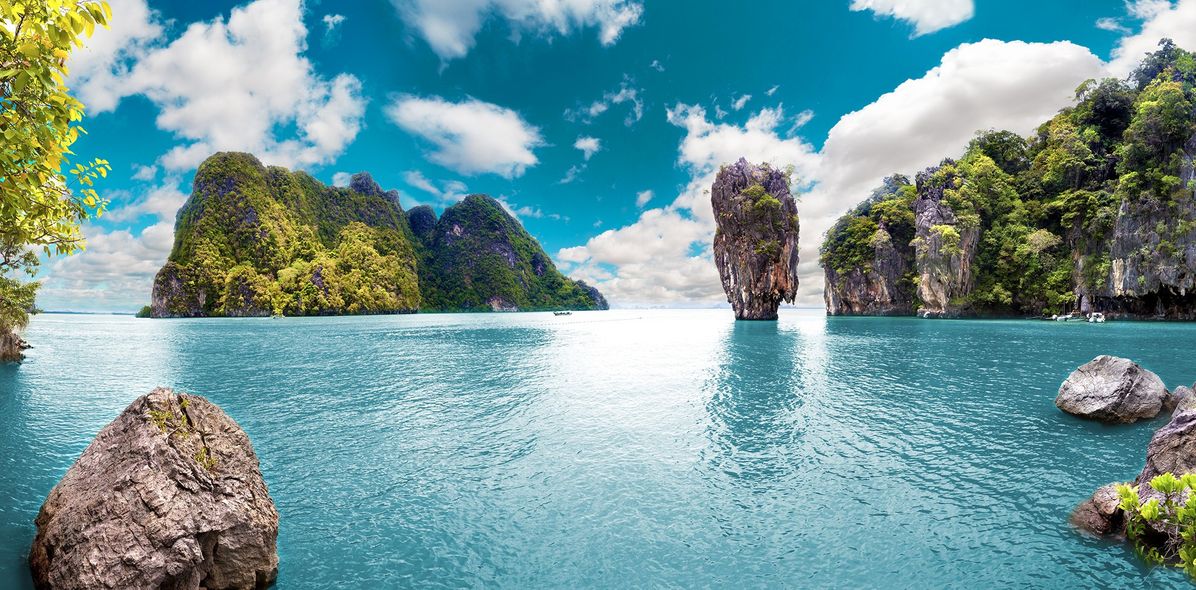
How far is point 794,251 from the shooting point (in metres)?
80.5

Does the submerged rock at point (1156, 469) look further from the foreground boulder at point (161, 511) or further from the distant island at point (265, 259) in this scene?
the distant island at point (265, 259)

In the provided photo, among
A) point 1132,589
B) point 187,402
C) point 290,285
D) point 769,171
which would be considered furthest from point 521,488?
point 290,285

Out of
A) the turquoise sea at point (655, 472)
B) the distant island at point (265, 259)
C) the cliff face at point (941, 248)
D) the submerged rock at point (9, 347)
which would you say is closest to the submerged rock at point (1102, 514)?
the turquoise sea at point (655, 472)

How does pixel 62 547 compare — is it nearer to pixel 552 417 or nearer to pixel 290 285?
pixel 552 417

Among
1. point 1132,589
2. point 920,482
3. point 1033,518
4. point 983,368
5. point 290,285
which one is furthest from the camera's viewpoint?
point 290,285

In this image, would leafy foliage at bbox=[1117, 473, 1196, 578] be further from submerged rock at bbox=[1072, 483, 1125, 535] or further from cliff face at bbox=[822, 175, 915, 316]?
cliff face at bbox=[822, 175, 915, 316]

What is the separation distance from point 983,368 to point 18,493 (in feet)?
142

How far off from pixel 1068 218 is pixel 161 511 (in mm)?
97637

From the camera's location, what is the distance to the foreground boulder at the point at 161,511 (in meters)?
6.05

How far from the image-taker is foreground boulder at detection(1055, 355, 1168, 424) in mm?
16747

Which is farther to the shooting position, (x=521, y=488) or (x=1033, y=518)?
(x=521, y=488)

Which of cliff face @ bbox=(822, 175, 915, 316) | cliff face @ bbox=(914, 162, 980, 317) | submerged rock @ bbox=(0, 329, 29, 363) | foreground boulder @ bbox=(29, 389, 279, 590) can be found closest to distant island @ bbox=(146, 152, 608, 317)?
submerged rock @ bbox=(0, 329, 29, 363)

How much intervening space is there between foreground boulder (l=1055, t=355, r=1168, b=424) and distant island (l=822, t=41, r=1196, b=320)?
59.6 metres

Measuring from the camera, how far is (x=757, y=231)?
251ft
